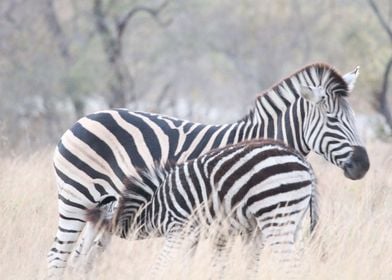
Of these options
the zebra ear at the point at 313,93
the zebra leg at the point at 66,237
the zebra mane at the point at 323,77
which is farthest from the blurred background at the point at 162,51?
the zebra leg at the point at 66,237

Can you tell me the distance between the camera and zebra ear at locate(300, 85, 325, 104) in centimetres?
725

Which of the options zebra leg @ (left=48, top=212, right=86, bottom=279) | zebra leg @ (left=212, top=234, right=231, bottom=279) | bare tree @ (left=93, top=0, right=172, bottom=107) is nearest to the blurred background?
bare tree @ (left=93, top=0, right=172, bottom=107)

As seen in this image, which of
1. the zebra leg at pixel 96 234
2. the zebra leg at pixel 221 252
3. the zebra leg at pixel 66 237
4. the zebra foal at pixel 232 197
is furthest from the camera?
the zebra leg at pixel 66 237

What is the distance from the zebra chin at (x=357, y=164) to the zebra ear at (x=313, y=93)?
0.45 metres

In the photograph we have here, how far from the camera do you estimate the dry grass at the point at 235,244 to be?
241 inches

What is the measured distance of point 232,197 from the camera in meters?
6.29

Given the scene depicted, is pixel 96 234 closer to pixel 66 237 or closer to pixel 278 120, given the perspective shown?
pixel 66 237

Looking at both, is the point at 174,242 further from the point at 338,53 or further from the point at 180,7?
the point at 338,53

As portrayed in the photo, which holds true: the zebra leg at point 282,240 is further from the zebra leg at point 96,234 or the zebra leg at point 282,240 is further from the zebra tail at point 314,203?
the zebra leg at point 96,234

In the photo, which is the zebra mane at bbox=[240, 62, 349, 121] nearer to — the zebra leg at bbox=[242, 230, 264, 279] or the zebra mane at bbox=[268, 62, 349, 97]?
the zebra mane at bbox=[268, 62, 349, 97]

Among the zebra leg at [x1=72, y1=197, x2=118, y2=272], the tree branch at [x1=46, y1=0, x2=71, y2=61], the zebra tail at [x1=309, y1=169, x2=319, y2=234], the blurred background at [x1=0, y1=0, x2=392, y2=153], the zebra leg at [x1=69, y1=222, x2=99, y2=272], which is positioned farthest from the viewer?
the tree branch at [x1=46, y1=0, x2=71, y2=61]

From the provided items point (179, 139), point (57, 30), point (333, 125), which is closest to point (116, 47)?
point (57, 30)

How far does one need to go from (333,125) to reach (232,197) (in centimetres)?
134

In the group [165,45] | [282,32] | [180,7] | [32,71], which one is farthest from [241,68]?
[32,71]
